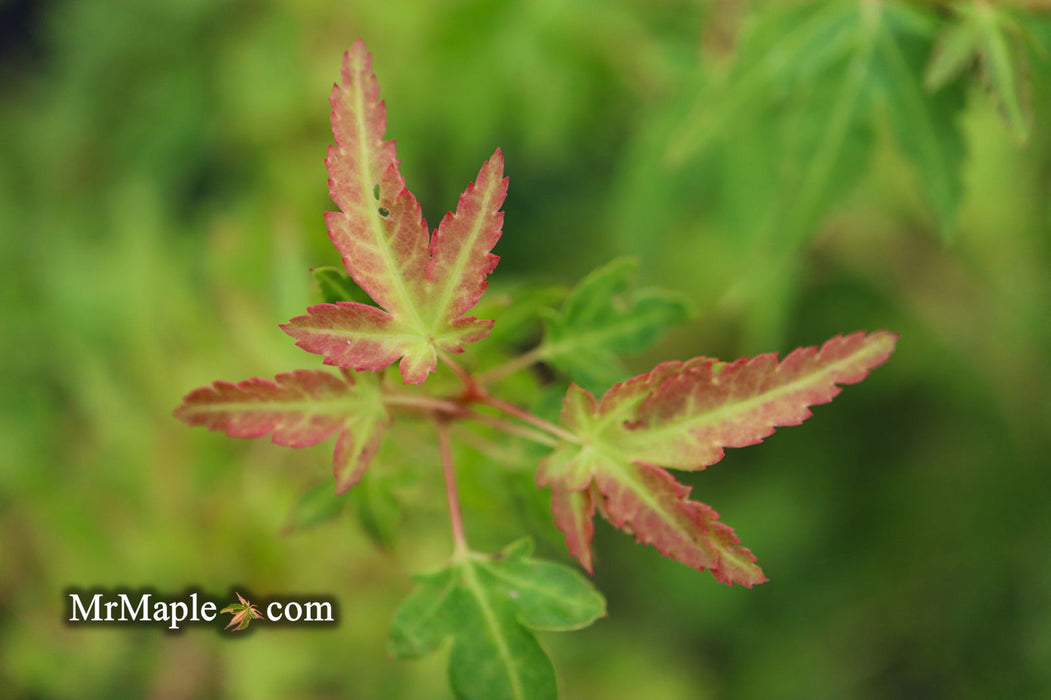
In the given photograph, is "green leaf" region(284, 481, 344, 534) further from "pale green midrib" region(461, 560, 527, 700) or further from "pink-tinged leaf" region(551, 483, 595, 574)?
"pink-tinged leaf" region(551, 483, 595, 574)

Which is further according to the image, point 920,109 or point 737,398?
point 920,109

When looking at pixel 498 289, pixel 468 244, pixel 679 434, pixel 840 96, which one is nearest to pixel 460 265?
pixel 468 244

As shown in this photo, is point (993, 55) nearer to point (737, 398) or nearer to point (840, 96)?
point (840, 96)

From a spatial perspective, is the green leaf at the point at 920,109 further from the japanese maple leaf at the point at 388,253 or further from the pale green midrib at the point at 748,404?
the japanese maple leaf at the point at 388,253

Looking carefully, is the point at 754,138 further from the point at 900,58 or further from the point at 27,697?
the point at 27,697

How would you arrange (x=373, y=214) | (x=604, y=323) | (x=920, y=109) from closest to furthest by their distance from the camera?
1. (x=373, y=214)
2. (x=604, y=323)
3. (x=920, y=109)

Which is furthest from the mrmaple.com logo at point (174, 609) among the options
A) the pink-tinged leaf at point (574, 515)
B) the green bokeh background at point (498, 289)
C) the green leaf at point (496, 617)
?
the pink-tinged leaf at point (574, 515)

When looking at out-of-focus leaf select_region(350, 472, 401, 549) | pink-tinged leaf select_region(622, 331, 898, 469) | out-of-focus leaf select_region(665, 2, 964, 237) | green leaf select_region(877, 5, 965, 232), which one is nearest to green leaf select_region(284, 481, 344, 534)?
out-of-focus leaf select_region(350, 472, 401, 549)
